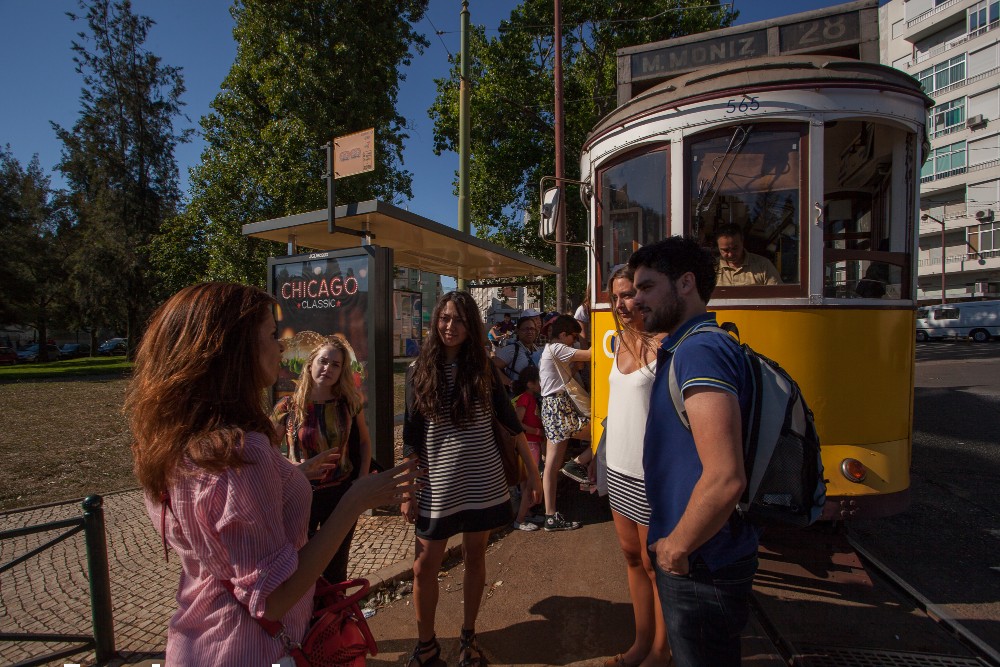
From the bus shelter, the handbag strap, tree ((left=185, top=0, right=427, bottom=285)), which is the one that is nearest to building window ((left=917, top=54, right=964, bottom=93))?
tree ((left=185, top=0, right=427, bottom=285))

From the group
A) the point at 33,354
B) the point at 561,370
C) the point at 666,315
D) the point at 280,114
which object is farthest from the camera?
the point at 33,354

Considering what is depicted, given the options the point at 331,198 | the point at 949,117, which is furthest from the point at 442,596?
the point at 949,117

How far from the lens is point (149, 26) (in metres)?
24.8

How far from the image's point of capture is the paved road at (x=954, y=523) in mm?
3434

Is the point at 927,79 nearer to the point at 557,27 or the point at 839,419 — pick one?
the point at 557,27

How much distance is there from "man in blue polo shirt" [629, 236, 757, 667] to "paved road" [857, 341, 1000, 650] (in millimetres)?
2515

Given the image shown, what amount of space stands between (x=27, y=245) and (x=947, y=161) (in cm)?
5500

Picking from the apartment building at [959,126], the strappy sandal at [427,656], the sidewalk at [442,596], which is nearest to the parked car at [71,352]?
the sidewalk at [442,596]

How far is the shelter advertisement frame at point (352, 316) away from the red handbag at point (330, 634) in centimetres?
265

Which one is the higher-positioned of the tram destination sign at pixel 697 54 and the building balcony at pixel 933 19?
the building balcony at pixel 933 19

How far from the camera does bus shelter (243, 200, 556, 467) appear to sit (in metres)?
4.18

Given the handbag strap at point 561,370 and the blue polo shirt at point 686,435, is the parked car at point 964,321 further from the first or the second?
the blue polo shirt at point 686,435

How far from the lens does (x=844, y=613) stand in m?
3.13

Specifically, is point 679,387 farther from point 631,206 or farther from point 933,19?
point 933,19
